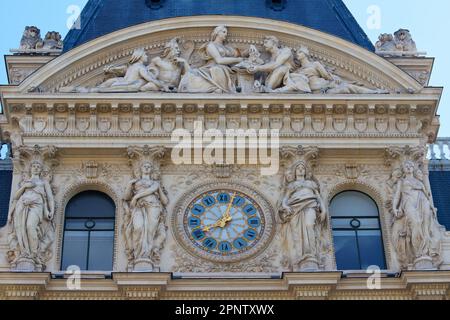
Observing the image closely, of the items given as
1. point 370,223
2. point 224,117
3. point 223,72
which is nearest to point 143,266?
point 224,117

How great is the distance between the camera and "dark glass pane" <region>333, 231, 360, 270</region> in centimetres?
2217

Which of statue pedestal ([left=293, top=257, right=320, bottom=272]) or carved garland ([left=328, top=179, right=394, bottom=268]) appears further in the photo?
carved garland ([left=328, top=179, right=394, bottom=268])

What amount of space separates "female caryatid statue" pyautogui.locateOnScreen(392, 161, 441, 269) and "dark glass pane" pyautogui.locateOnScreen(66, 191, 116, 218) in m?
5.81

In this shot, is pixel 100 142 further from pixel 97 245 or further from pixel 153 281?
pixel 153 281

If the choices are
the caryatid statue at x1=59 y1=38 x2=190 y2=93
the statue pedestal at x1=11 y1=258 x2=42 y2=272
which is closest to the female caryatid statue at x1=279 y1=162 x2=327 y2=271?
the caryatid statue at x1=59 y1=38 x2=190 y2=93

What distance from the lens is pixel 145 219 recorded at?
71.9ft

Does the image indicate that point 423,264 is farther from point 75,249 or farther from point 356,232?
point 75,249

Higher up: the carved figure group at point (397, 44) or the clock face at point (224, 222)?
the carved figure group at point (397, 44)

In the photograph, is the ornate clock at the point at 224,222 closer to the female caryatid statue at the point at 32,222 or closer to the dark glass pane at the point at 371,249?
the dark glass pane at the point at 371,249

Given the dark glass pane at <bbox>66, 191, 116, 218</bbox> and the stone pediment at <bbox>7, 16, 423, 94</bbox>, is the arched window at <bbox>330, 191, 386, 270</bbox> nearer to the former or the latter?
the stone pediment at <bbox>7, 16, 423, 94</bbox>

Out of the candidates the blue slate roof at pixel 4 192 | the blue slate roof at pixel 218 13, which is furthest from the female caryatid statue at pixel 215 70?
the blue slate roof at pixel 4 192

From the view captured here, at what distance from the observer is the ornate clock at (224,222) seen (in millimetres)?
22031

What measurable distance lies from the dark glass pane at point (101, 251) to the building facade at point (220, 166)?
31 mm

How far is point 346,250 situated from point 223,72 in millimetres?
4744
